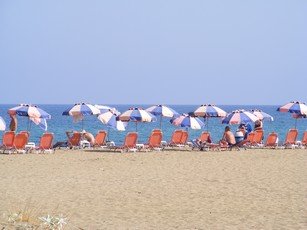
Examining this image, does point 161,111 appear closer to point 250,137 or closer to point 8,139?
point 250,137

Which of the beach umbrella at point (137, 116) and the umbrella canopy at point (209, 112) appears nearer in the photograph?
the beach umbrella at point (137, 116)

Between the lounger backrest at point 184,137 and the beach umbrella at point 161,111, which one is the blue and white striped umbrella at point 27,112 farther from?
the lounger backrest at point 184,137

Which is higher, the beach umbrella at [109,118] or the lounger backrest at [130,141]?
the beach umbrella at [109,118]

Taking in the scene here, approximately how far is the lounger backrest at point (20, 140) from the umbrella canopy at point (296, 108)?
9.98 metres

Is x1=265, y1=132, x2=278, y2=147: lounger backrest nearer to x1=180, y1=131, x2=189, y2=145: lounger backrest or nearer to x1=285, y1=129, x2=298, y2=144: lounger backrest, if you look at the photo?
x1=285, y1=129, x2=298, y2=144: lounger backrest

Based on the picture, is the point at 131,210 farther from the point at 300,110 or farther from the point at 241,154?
the point at 300,110

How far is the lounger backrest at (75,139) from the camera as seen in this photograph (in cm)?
2106

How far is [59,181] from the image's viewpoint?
12750mm

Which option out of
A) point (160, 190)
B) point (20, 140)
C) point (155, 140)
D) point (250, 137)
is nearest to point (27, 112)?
point (20, 140)

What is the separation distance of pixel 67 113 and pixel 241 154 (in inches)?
254

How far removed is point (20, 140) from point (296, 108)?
34.9 feet

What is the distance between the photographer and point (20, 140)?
733 inches

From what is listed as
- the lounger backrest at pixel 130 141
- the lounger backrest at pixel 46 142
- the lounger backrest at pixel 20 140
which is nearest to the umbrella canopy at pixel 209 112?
the lounger backrest at pixel 130 141

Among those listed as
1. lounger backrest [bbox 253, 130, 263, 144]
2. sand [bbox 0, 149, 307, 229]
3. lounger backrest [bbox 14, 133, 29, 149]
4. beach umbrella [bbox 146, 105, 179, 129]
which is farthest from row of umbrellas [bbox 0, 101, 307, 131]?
sand [bbox 0, 149, 307, 229]
